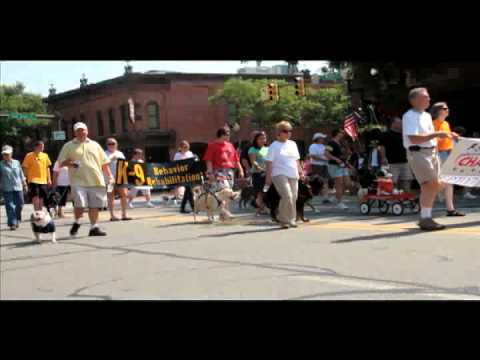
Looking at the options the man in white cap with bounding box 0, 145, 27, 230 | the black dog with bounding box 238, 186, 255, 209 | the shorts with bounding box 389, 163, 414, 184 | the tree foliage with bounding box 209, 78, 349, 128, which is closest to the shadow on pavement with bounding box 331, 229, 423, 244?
the shorts with bounding box 389, 163, 414, 184

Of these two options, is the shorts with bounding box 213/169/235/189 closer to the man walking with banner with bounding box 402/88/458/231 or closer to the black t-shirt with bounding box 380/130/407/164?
the black t-shirt with bounding box 380/130/407/164

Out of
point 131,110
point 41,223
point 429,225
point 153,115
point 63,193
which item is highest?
point 131,110

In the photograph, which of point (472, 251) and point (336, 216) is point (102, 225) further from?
point (472, 251)

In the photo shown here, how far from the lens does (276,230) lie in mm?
10352

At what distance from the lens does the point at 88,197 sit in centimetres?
1068

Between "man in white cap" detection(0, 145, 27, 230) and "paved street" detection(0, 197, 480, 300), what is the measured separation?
258cm

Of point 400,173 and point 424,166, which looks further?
point 400,173

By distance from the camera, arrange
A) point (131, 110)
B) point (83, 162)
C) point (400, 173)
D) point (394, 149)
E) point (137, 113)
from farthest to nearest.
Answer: point (137, 113), point (131, 110), point (400, 173), point (394, 149), point (83, 162)

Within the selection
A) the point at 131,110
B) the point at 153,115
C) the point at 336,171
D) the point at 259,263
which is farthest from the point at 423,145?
the point at 153,115

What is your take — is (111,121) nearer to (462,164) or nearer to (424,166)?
(462,164)

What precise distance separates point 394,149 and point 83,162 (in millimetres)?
5551

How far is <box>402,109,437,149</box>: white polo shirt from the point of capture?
856 cm
